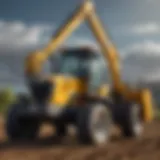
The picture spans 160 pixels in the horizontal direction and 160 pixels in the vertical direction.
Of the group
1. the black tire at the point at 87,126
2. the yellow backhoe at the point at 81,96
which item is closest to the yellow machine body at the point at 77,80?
the yellow backhoe at the point at 81,96

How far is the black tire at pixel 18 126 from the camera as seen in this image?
10.7 meters

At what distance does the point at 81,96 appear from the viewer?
11055 millimetres

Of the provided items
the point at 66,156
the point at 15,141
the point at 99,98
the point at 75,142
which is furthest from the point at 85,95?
the point at 66,156

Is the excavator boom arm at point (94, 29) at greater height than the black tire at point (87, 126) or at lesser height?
greater

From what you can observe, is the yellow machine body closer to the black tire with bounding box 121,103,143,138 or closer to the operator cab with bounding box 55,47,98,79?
the operator cab with bounding box 55,47,98,79

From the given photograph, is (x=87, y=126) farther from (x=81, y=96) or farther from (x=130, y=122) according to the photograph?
(x=130, y=122)

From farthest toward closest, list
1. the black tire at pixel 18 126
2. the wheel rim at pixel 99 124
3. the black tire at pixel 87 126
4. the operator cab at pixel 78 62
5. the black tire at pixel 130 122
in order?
the black tire at pixel 130 122 < the operator cab at pixel 78 62 < the black tire at pixel 18 126 < the wheel rim at pixel 99 124 < the black tire at pixel 87 126

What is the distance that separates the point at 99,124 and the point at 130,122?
165 cm

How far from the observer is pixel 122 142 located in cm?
1055

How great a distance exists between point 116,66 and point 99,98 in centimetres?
142

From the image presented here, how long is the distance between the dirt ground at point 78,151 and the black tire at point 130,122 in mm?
943

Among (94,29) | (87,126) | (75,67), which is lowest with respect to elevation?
(87,126)

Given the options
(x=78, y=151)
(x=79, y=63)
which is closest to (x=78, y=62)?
(x=79, y=63)

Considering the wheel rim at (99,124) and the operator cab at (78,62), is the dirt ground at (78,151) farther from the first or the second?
the operator cab at (78,62)
